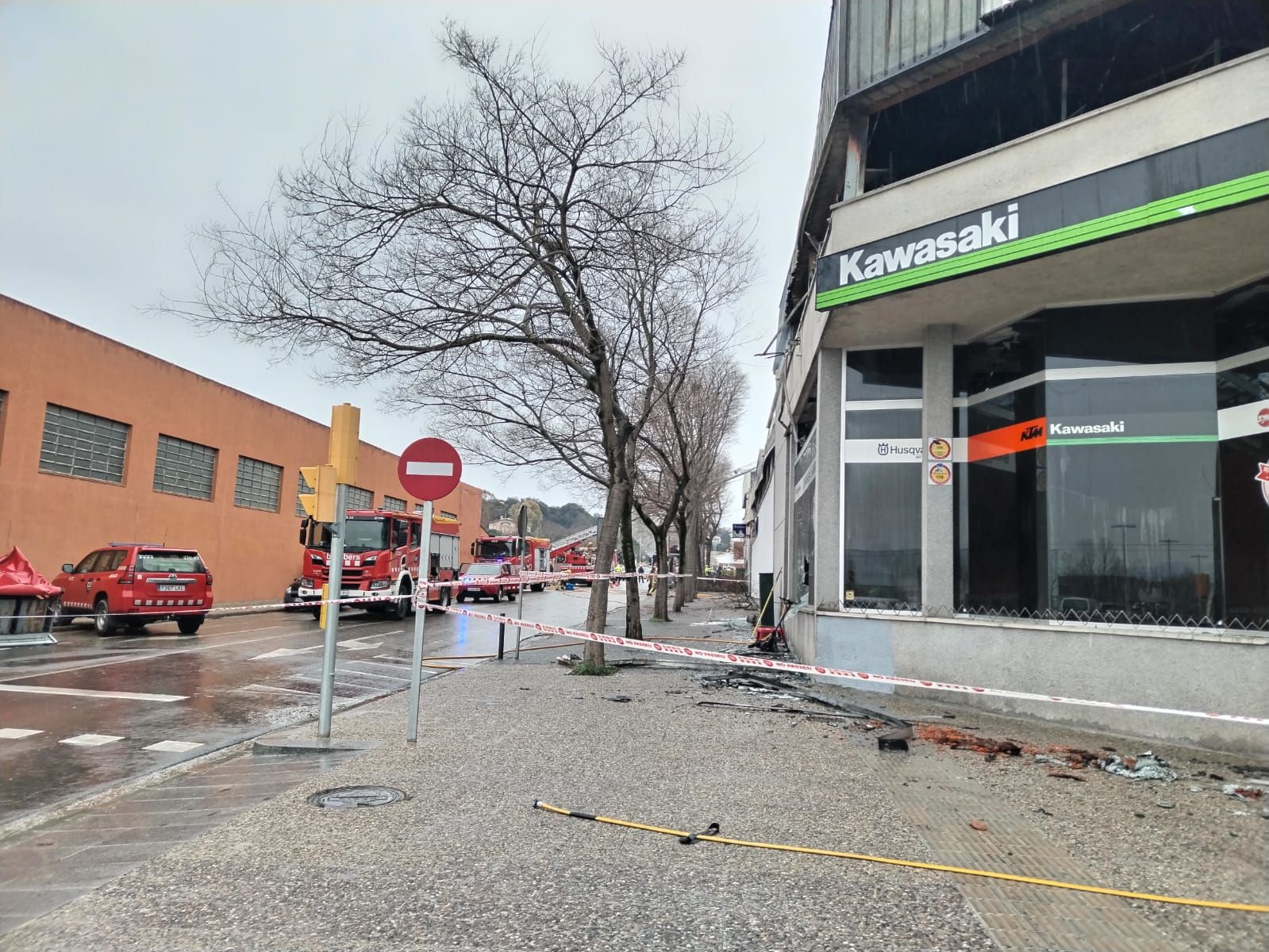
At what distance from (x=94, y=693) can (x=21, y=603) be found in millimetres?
6033

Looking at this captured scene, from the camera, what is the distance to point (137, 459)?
74.1 ft

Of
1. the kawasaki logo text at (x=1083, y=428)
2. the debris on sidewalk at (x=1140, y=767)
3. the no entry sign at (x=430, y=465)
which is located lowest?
the debris on sidewalk at (x=1140, y=767)

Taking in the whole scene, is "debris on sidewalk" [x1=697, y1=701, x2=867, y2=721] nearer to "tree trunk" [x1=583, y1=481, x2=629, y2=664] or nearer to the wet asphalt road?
"tree trunk" [x1=583, y1=481, x2=629, y2=664]

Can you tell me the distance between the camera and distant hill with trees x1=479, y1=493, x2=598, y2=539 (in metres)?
80.0

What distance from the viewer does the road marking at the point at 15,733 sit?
7399 mm

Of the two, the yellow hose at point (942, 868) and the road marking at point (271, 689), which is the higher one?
the yellow hose at point (942, 868)

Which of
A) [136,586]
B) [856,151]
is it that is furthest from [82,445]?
[856,151]

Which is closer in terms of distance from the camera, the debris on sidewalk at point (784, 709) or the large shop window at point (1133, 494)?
the large shop window at point (1133, 494)

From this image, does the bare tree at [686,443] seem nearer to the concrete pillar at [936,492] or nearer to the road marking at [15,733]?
the concrete pillar at [936,492]

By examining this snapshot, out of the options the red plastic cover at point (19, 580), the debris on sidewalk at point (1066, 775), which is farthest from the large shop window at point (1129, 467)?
the red plastic cover at point (19, 580)

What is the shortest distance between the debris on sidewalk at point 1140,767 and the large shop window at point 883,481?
3.52m

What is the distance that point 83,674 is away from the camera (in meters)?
10.9

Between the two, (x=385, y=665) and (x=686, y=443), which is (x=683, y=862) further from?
(x=686, y=443)

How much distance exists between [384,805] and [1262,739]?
22.6 feet
